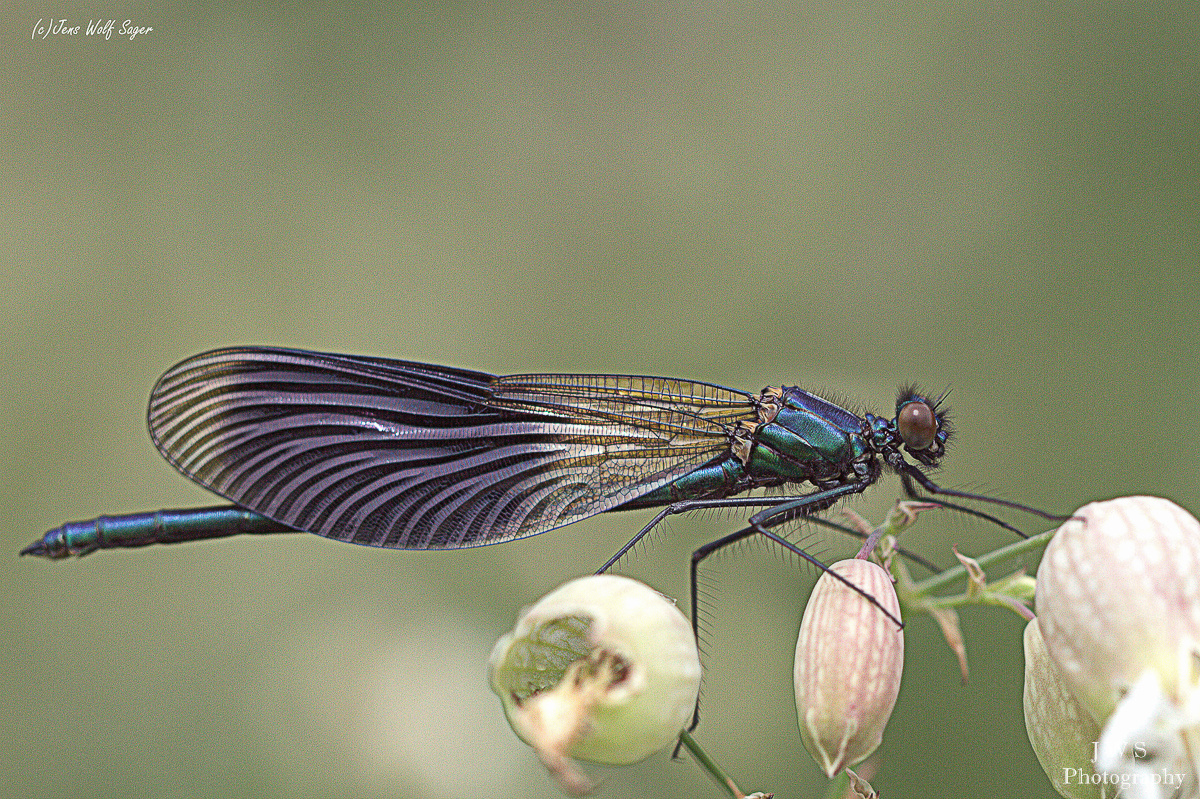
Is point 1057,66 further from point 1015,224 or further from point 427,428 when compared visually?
point 427,428

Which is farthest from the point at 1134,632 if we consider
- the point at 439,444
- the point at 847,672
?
the point at 439,444

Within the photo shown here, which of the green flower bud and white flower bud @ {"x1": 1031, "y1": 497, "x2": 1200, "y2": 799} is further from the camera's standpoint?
the green flower bud

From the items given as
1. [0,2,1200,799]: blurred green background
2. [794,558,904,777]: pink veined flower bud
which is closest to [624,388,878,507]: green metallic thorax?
[794,558,904,777]: pink veined flower bud

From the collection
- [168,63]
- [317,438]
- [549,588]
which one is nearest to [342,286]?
[168,63]

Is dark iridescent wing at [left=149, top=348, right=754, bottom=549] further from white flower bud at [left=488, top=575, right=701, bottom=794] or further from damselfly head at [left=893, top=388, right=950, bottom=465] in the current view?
white flower bud at [left=488, top=575, right=701, bottom=794]

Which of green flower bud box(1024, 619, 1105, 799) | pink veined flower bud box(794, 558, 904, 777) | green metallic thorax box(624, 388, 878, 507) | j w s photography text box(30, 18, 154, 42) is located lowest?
green flower bud box(1024, 619, 1105, 799)
